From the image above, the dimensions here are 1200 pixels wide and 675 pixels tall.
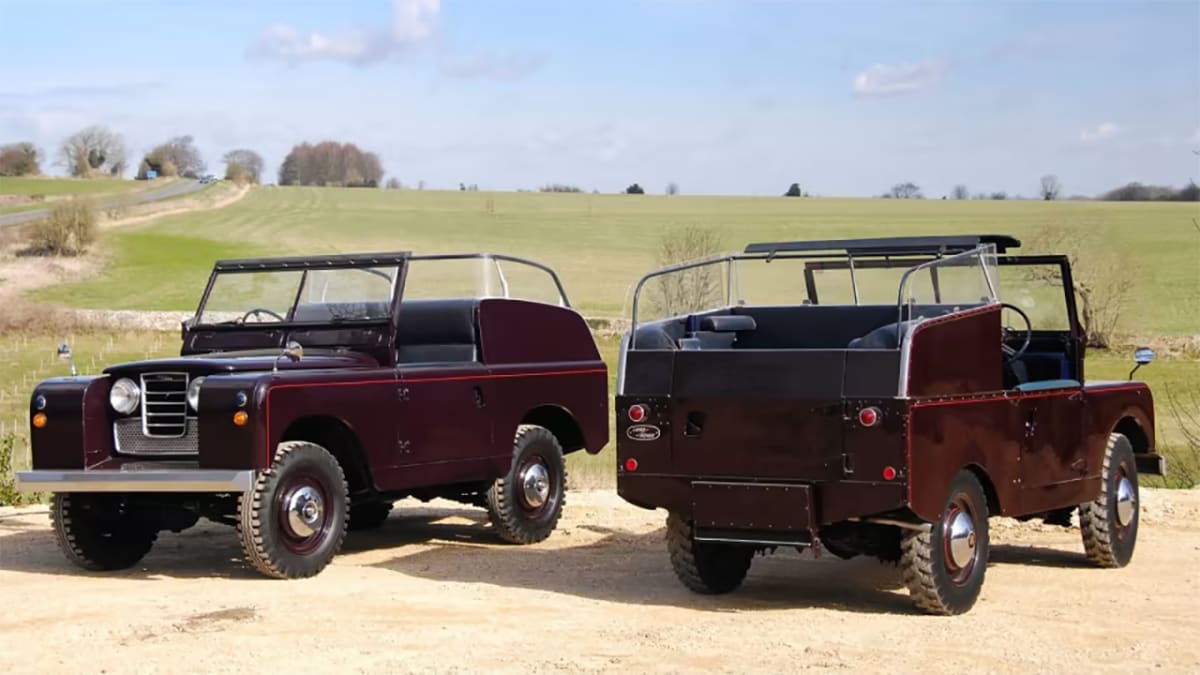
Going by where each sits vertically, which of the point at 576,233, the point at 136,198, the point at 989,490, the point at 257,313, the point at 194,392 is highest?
the point at 136,198

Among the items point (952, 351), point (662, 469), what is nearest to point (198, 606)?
point (662, 469)

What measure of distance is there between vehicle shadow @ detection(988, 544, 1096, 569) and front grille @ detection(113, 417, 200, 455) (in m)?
5.62

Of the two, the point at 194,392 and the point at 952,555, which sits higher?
the point at 194,392

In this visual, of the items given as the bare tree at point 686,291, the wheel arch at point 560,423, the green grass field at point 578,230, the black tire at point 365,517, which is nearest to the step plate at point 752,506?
the bare tree at point 686,291

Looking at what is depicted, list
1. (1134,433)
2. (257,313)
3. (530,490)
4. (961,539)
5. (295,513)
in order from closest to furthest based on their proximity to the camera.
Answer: (961,539), (295,513), (1134,433), (257,313), (530,490)

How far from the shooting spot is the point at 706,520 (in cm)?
920

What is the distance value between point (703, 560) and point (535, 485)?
11.7ft

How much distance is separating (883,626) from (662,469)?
5.04ft

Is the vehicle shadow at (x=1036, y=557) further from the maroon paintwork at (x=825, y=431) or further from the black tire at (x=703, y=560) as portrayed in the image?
the black tire at (x=703, y=560)

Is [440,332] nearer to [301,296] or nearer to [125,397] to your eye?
[301,296]

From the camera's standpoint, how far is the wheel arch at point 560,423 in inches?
534

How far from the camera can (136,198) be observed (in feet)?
299

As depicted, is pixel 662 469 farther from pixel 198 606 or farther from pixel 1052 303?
pixel 1052 303

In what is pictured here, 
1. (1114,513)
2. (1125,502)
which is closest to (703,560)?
(1114,513)
